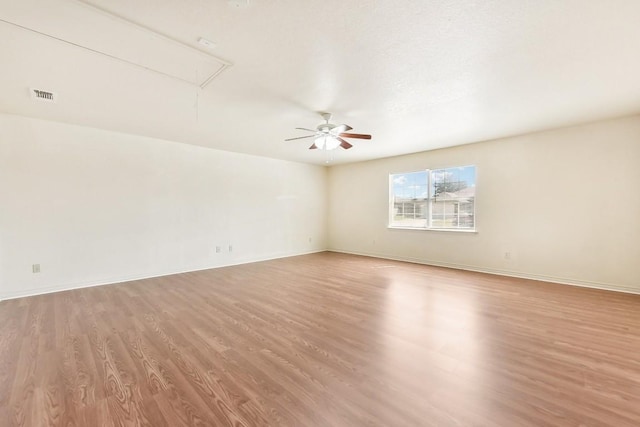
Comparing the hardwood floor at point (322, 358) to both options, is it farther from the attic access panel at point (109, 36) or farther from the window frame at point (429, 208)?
the attic access panel at point (109, 36)

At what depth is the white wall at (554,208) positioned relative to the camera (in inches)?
153

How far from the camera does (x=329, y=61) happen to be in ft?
7.86

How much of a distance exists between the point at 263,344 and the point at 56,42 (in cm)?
302

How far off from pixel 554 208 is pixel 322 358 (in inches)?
183

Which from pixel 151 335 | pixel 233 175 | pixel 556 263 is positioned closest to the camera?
pixel 151 335

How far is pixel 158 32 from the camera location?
2.01 meters

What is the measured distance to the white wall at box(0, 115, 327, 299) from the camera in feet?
12.4

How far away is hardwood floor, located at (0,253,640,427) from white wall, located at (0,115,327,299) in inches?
24.9

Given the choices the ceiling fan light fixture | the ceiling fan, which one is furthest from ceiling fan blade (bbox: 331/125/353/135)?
the ceiling fan light fixture

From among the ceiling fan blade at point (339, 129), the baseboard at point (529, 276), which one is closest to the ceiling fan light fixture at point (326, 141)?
the ceiling fan blade at point (339, 129)

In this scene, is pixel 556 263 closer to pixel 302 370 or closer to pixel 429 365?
pixel 429 365

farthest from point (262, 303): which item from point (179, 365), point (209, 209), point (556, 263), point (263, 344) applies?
point (556, 263)

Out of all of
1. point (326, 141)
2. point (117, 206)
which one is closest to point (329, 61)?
point (326, 141)

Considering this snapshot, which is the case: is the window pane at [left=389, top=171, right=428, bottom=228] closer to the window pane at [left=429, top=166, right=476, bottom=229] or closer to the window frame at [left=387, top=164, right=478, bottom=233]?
the window frame at [left=387, top=164, right=478, bottom=233]
